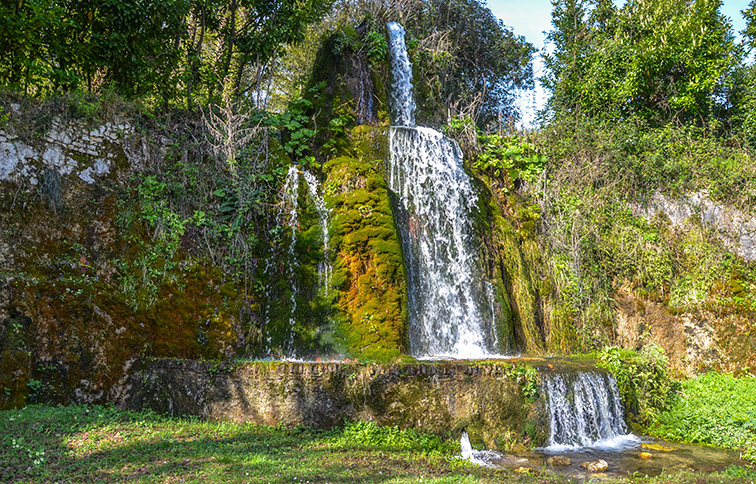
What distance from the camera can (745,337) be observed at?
998 centimetres

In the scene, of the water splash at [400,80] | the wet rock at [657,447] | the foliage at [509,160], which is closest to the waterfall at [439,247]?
the foliage at [509,160]

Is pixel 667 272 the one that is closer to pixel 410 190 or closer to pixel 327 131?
pixel 410 190

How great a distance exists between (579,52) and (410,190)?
10.2m

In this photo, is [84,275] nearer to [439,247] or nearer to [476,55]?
[439,247]

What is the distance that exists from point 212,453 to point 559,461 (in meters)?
3.90

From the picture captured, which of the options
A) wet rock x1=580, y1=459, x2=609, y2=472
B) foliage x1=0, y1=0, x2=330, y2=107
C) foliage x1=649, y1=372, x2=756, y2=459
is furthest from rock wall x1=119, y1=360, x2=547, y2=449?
foliage x1=0, y1=0, x2=330, y2=107

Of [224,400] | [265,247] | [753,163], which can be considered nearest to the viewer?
[224,400]

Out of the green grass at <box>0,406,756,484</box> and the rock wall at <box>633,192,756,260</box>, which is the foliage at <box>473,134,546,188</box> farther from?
the green grass at <box>0,406,756,484</box>

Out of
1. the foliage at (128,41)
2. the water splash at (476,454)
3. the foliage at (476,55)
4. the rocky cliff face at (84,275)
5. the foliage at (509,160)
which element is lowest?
the water splash at (476,454)

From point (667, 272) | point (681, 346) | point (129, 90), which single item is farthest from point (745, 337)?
point (129, 90)

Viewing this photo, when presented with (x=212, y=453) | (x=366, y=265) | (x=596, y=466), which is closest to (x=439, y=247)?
(x=366, y=265)

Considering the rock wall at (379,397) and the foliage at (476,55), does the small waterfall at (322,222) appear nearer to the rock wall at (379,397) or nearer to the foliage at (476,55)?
the rock wall at (379,397)

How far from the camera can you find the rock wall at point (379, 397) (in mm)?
5926

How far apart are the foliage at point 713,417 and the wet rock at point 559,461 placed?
2.47m
